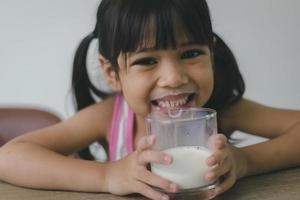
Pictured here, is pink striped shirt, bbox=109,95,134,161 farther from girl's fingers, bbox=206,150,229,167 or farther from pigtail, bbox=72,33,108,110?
girl's fingers, bbox=206,150,229,167

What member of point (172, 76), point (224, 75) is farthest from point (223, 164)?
point (224, 75)

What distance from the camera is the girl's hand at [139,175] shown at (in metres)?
0.51

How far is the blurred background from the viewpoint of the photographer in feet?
4.90

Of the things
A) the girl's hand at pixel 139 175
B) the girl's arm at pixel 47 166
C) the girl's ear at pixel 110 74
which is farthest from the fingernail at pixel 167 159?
the girl's ear at pixel 110 74

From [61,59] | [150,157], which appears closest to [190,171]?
[150,157]

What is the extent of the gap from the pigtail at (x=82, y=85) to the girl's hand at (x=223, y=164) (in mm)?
433

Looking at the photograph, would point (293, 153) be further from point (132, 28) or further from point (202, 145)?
point (132, 28)

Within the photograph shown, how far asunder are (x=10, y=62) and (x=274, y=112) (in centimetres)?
100

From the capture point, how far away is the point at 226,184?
0.54 metres

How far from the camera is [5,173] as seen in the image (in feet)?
2.18

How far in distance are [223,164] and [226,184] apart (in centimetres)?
3

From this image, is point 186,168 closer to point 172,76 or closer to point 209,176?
point 209,176

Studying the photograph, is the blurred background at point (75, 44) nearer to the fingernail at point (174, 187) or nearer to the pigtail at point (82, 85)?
the pigtail at point (82, 85)

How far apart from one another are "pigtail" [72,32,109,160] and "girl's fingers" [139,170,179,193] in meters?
0.43
